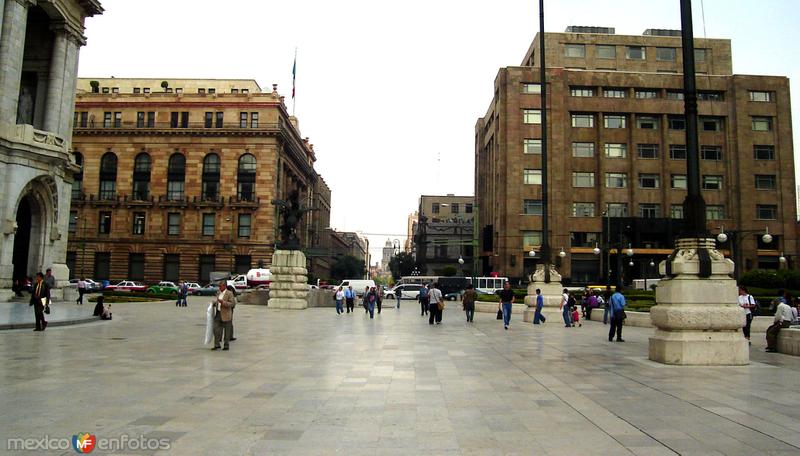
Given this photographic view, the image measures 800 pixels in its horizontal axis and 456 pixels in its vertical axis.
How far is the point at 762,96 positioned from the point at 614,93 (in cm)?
1628

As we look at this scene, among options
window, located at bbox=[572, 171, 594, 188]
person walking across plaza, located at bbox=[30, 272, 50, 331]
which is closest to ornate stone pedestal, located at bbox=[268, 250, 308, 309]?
person walking across plaza, located at bbox=[30, 272, 50, 331]

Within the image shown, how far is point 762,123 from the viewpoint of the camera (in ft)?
204

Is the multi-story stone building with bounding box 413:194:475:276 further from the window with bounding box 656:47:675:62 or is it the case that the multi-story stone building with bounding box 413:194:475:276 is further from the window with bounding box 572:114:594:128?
the window with bounding box 656:47:675:62

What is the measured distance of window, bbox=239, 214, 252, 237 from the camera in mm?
65375

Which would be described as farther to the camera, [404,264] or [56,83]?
[404,264]

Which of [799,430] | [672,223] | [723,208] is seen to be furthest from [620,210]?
[799,430]

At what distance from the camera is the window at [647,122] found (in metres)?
62.2

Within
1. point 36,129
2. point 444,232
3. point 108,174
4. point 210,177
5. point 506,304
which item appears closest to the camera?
point 506,304

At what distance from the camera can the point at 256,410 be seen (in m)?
7.12

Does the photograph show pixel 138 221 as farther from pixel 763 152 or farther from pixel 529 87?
pixel 763 152

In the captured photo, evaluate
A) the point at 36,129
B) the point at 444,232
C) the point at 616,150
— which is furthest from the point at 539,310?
the point at 444,232

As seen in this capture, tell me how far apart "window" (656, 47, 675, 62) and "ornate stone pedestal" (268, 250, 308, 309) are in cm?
5268

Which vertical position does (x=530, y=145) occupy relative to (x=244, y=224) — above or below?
above

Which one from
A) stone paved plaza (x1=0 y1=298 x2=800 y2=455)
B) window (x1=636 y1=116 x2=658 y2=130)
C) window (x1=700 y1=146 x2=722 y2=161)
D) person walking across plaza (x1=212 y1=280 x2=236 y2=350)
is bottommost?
stone paved plaza (x1=0 y1=298 x2=800 y2=455)
